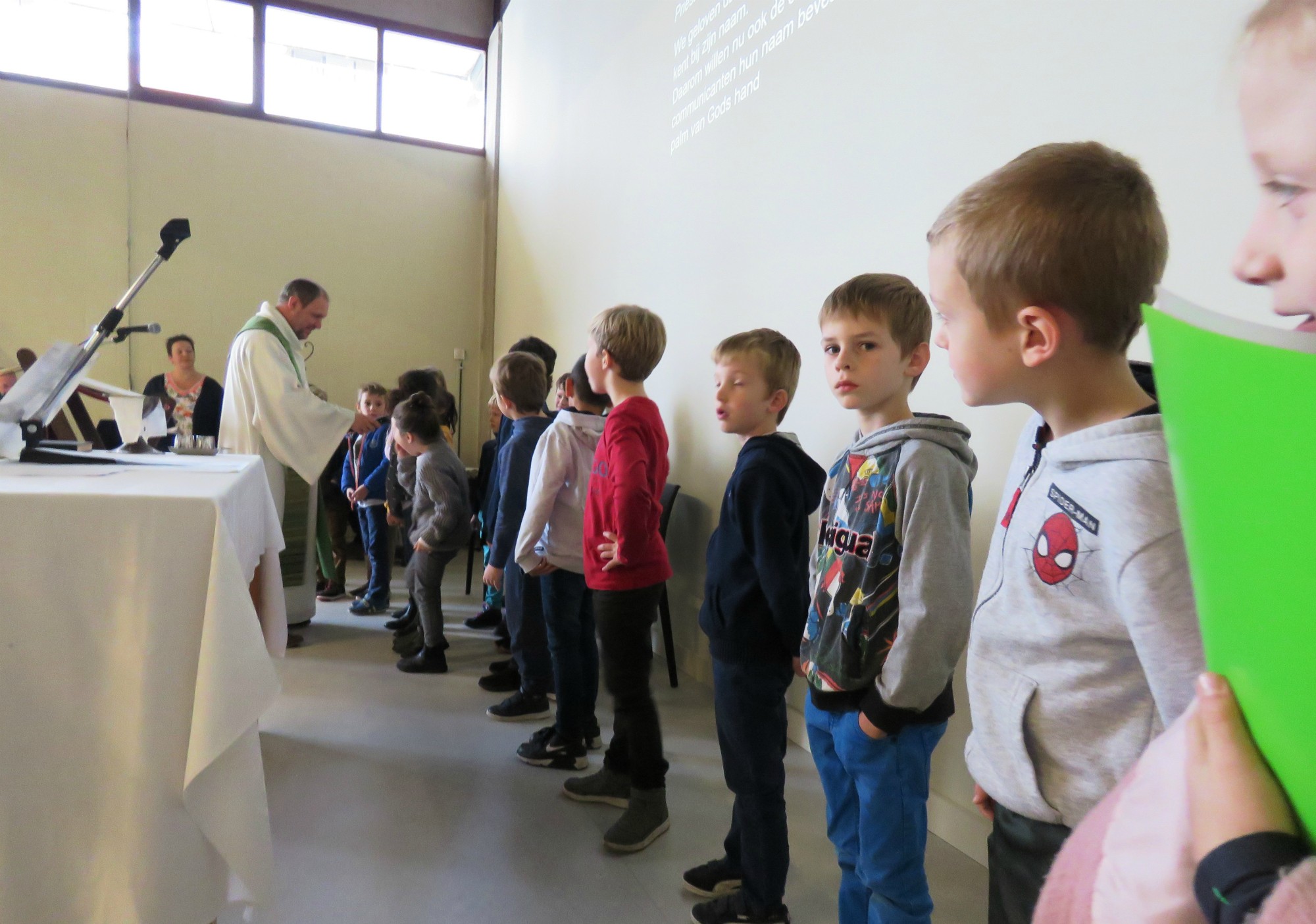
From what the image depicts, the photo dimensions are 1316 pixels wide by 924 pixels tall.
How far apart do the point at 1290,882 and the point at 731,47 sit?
3070 millimetres

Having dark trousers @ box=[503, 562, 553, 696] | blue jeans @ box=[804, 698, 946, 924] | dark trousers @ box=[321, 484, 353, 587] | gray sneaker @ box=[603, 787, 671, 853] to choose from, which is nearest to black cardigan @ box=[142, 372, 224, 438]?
dark trousers @ box=[321, 484, 353, 587]

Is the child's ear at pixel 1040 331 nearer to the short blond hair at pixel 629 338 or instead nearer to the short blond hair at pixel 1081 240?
the short blond hair at pixel 1081 240

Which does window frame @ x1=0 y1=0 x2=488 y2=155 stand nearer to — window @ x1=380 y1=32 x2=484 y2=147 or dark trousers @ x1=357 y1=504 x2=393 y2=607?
window @ x1=380 y1=32 x2=484 y2=147

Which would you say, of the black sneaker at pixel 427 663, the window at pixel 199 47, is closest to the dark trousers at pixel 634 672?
the black sneaker at pixel 427 663

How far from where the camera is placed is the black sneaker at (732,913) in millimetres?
1535

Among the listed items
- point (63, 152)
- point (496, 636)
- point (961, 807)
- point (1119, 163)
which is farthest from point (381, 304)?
point (1119, 163)

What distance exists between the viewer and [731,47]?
292 centimetres

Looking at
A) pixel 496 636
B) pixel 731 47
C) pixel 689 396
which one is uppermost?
pixel 731 47

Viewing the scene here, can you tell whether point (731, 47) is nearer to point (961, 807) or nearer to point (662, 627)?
point (662, 627)

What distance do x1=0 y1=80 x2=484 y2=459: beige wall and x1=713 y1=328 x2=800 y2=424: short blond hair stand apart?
557cm

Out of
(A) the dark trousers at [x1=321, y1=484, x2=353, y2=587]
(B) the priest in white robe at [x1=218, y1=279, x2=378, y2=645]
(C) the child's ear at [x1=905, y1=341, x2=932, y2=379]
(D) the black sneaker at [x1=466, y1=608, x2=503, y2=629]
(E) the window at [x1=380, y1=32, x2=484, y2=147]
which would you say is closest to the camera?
(C) the child's ear at [x1=905, y1=341, x2=932, y2=379]

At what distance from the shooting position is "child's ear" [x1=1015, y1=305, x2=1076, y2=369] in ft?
2.44

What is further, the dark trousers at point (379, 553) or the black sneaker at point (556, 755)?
the dark trousers at point (379, 553)

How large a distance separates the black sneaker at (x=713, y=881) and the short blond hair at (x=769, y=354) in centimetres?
98
